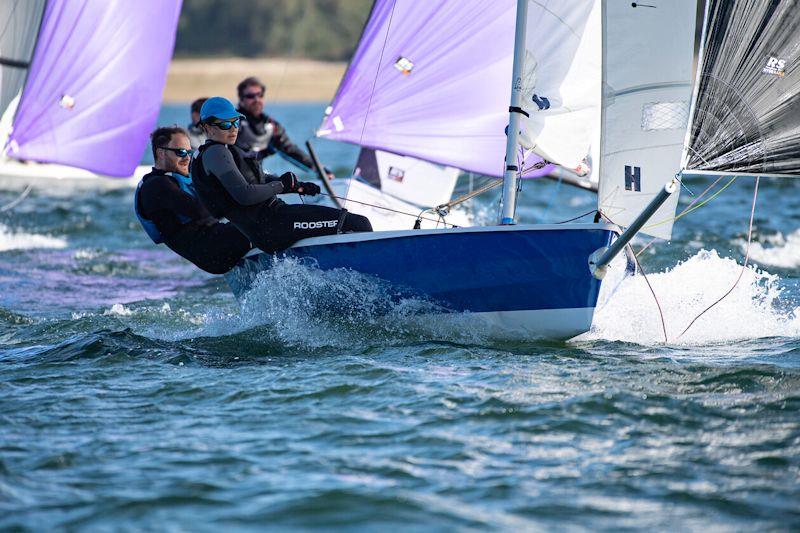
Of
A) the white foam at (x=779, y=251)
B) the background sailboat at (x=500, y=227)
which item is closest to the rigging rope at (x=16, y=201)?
the background sailboat at (x=500, y=227)

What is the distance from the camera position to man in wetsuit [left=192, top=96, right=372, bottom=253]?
5.52 m

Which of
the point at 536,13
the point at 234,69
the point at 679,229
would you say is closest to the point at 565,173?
the point at 679,229

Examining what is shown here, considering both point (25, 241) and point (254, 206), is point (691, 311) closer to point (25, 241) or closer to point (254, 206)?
point (254, 206)

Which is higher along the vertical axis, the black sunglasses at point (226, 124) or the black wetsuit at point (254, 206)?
the black sunglasses at point (226, 124)

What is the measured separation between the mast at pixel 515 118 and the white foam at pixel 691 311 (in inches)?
26.4

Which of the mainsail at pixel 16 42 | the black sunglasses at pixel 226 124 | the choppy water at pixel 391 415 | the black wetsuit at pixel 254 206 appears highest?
the mainsail at pixel 16 42

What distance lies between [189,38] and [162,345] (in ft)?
193

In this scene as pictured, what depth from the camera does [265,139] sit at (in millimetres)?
8867

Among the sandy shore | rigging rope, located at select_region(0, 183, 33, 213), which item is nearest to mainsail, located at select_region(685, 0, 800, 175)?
rigging rope, located at select_region(0, 183, 33, 213)

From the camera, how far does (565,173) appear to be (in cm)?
896

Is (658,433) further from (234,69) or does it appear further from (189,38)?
(189,38)

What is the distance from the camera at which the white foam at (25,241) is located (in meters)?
10.7

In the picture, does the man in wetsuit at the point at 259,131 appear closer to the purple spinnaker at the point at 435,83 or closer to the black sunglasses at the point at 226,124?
the purple spinnaker at the point at 435,83

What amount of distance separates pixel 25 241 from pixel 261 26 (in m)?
53.2
